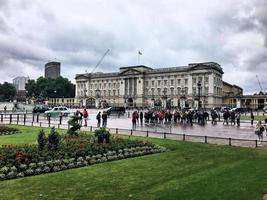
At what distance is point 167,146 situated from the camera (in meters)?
18.9

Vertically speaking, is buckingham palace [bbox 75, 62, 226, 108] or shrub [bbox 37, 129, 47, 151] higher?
buckingham palace [bbox 75, 62, 226, 108]

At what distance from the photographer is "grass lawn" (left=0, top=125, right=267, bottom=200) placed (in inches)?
374

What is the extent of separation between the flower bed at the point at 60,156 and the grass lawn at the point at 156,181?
568 millimetres

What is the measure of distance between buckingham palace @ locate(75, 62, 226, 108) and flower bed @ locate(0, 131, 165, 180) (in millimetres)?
102012

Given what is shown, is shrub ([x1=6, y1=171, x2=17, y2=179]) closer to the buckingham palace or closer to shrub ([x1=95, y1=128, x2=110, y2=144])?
shrub ([x1=95, y1=128, x2=110, y2=144])

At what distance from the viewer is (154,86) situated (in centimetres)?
14550

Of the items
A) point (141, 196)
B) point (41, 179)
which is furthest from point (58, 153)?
→ point (141, 196)

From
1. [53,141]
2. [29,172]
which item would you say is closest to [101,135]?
[53,141]

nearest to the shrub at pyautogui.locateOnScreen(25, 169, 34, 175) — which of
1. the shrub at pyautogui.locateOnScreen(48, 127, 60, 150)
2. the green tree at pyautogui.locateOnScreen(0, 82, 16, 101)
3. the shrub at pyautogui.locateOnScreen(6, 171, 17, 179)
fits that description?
the shrub at pyautogui.locateOnScreen(6, 171, 17, 179)

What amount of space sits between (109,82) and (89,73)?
1419 centimetres

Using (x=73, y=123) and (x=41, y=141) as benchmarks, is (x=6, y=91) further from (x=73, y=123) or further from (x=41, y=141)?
(x=41, y=141)

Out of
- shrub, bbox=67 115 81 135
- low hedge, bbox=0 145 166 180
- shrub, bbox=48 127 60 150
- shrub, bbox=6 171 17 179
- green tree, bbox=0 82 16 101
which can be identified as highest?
green tree, bbox=0 82 16 101

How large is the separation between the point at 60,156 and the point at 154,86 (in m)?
133

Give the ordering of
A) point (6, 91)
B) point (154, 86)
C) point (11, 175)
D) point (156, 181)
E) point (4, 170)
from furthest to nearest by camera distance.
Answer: point (6, 91), point (154, 86), point (4, 170), point (11, 175), point (156, 181)
